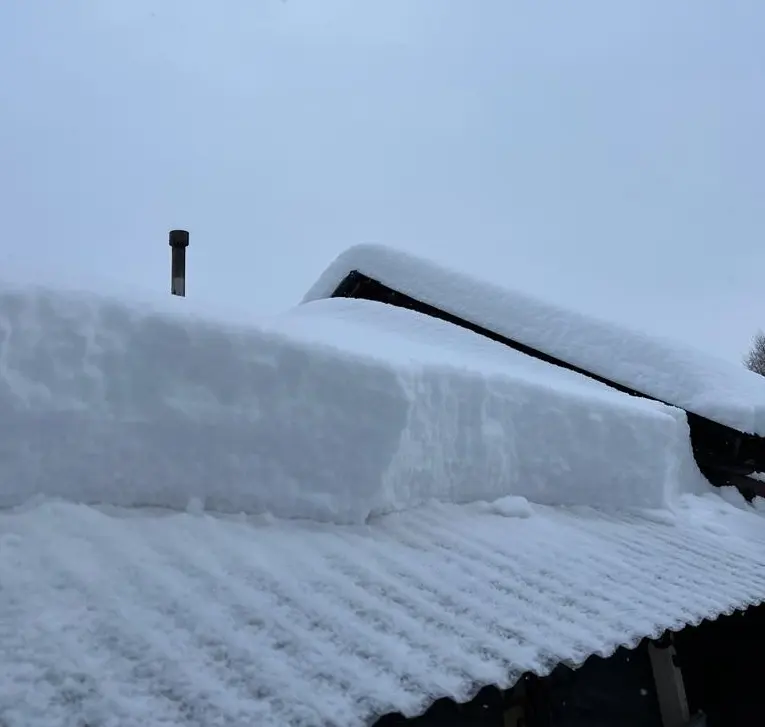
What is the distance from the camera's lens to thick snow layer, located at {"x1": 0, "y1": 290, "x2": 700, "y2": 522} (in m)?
2.11

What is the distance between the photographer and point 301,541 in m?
2.44

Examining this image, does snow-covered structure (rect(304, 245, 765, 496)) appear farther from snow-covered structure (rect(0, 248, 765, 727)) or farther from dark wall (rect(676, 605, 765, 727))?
snow-covered structure (rect(0, 248, 765, 727))

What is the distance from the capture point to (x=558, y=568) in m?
2.89

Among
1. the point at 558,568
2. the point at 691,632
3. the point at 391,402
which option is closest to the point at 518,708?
the point at 558,568

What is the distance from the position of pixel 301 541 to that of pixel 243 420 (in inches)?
18.2

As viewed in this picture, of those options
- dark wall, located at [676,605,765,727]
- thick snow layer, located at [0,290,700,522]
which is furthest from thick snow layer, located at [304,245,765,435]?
thick snow layer, located at [0,290,700,522]

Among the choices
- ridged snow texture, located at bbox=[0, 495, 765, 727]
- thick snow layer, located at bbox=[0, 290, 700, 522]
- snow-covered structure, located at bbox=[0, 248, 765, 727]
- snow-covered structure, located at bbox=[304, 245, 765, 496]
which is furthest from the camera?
snow-covered structure, located at bbox=[304, 245, 765, 496]

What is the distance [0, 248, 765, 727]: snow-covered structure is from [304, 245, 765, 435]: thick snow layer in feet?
6.59

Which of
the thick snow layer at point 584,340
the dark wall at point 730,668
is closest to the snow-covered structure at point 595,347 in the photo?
the thick snow layer at point 584,340

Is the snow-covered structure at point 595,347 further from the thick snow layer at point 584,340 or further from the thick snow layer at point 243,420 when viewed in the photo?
the thick snow layer at point 243,420

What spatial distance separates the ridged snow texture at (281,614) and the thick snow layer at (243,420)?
115 millimetres

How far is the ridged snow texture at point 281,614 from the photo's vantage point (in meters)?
1.49

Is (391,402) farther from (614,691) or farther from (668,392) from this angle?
(668,392)

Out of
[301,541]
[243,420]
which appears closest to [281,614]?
[301,541]
